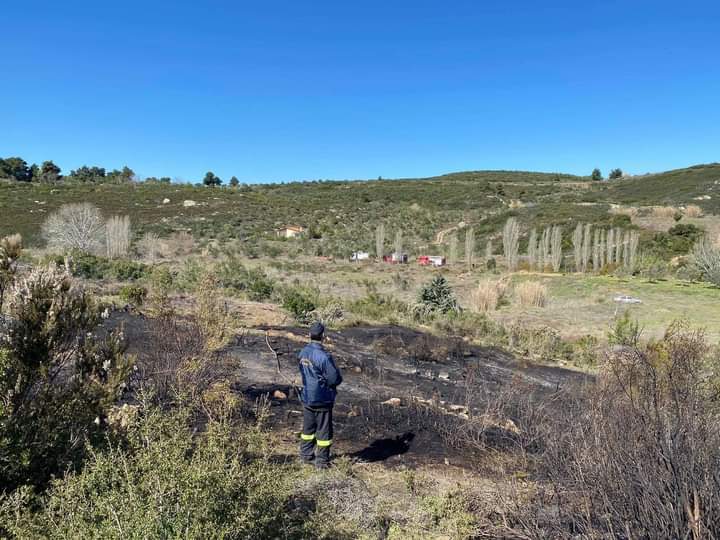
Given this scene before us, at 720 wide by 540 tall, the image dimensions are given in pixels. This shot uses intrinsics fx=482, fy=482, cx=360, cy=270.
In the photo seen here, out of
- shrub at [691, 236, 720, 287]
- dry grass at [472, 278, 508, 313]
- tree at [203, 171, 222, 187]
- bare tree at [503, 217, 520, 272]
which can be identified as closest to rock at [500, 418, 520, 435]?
dry grass at [472, 278, 508, 313]

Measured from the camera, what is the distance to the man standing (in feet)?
14.6

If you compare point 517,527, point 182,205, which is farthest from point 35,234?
point 517,527

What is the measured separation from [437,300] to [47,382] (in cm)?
1194

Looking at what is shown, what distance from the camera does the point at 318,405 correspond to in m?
4.47

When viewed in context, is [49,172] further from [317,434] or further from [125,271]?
[317,434]

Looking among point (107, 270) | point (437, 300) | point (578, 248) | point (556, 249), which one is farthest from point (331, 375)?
point (578, 248)

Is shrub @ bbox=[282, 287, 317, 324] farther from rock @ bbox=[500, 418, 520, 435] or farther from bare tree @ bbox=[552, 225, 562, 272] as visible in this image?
bare tree @ bbox=[552, 225, 562, 272]

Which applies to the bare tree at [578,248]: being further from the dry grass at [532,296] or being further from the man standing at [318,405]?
the man standing at [318,405]

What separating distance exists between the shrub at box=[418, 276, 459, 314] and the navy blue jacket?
9.67 meters

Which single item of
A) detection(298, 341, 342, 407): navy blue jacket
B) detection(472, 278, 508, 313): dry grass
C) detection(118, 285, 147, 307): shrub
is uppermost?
detection(298, 341, 342, 407): navy blue jacket

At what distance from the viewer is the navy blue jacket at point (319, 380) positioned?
446 cm

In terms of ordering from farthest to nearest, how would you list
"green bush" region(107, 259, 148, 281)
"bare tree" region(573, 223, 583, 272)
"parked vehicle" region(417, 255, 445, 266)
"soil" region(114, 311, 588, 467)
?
1. "parked vehicle" region(417, 255, 445, 266)
2. "bare tree" region(573, 223, 583, 272)
3. "green bush" region(107, 259, 148, 281)
4. "soil" region(114, 311, 588, 467)

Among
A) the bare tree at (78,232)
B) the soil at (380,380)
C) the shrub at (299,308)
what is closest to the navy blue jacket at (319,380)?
the soil at (380,380)

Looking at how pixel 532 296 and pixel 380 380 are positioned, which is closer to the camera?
pixel 380 380
